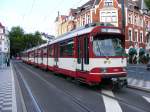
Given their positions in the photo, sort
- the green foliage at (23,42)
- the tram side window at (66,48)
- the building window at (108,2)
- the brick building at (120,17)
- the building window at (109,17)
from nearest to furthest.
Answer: the tram side window at (66,48) → the building window at (109,17) → the brick building at (120,17) → the building window at (108,2) → the green foliage at (23,42)

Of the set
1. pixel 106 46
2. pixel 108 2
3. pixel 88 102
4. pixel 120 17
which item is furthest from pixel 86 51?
pixel 108 2

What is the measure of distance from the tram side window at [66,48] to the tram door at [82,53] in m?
1.67

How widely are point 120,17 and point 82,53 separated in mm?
41467

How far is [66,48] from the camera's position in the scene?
831 inches

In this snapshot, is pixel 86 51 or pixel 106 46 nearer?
pixel 106 46

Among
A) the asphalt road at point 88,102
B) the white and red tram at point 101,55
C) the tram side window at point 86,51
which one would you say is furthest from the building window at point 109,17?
the asphalt road at point 88,102

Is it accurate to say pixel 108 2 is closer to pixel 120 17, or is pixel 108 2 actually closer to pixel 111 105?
pixel 120 17

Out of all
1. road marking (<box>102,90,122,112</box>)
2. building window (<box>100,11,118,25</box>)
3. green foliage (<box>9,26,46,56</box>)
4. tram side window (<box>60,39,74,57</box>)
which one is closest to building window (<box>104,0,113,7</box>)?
Result: building window (<box>100,11,118,25</box>)

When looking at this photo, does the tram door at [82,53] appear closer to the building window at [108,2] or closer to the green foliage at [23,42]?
the building window at [108,2]

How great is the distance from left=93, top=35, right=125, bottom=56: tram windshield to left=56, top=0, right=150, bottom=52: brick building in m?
36.5

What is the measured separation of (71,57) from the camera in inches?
763

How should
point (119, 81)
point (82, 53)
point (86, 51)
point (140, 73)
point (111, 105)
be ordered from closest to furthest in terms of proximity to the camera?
point (111, 105)
point (119, 81)
point (86, 51)
point (82, 53)
point (140, 73)

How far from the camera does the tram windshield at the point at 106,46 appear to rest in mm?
15812

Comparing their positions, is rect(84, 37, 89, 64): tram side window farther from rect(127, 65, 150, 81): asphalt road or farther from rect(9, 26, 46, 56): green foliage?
rect(9, 26, 46, 56): green foliage
